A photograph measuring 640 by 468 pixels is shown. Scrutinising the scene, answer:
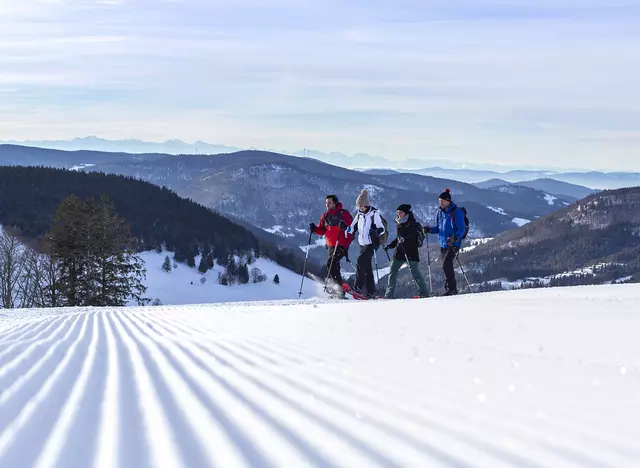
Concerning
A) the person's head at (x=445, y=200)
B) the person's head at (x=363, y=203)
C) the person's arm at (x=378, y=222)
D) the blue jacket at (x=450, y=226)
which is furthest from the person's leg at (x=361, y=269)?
the person's head at (x=445, y=200)

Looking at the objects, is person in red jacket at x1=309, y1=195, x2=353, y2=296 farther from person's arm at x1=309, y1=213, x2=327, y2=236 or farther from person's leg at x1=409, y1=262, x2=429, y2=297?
person's leg at x1=409, y1=262, x2=429, y2=297

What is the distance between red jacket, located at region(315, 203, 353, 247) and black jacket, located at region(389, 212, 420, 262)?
106 cm

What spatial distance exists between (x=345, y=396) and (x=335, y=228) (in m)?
8.51

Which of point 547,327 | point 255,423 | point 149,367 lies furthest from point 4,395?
point 547,327

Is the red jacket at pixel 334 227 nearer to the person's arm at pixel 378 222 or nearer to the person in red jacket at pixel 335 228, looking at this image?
the person in red jacket at pixel 335 228

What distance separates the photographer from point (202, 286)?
10550 cm

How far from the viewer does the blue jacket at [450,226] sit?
446 inches

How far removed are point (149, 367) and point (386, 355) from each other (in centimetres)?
194

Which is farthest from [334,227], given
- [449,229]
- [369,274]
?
[449,229]

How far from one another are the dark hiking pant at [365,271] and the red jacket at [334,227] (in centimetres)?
52

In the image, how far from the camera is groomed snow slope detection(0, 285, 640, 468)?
2.65 meters

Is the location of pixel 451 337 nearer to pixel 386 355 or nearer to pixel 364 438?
pixel 386 355

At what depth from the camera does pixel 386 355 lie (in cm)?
503

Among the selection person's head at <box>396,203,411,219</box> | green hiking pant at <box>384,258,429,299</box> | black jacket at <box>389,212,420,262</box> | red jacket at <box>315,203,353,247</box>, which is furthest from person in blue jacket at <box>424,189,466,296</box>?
red jacket at <box>315,203,353,247</box>
